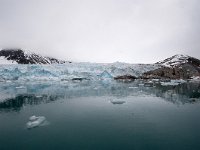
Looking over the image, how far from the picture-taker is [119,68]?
1548 inches

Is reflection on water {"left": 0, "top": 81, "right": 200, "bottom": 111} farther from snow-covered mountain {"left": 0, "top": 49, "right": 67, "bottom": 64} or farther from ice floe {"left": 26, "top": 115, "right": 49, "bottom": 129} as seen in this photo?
snow-covered mountain {"left": 0, "top": 49, "right": 67, "bottom": 64}

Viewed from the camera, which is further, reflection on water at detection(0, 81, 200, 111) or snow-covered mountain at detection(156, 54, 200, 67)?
snow-covered mountain at detection(156, 54, 200, 67)

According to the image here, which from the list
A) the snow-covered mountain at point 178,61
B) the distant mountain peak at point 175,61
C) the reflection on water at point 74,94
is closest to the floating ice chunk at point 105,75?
the reflection on water at point 74,94

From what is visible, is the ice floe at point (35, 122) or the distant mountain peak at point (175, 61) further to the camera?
the distant mountain peak at point (175, 61)

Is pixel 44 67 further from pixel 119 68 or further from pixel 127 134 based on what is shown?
pixel 127 134

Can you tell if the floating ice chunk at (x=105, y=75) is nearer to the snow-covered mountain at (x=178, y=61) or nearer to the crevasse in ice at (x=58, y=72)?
the crevasse in ice at (x=58, y=72)

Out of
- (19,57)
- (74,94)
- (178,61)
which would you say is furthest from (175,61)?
(19,57)

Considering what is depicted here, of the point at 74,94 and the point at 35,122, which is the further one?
the point at 74,94

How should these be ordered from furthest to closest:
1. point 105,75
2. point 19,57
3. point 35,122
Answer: point 19,57 < point 105,75 < point 35,122

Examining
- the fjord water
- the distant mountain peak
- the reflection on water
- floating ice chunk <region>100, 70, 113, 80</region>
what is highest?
the distant mountain peak

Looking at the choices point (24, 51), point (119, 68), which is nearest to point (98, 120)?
point (119, 68)

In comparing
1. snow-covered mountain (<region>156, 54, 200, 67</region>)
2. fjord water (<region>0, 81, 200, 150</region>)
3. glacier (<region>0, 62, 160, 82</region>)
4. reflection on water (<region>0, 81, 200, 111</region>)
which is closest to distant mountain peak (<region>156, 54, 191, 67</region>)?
snow-covered mountain (<region>156, 54, 200, 67</region>)

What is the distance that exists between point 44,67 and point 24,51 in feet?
187

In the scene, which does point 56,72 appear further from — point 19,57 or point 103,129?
point 19,57
